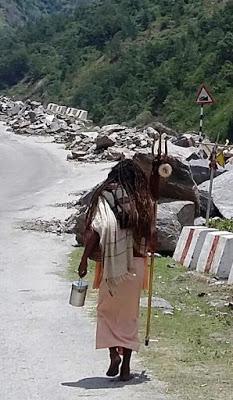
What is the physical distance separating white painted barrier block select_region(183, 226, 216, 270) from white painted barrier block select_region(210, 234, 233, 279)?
692mm

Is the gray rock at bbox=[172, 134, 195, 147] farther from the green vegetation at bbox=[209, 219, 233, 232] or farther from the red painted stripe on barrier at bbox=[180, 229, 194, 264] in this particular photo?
the red painted stripe on barrier at bbox=[180, 229, 194, 264]

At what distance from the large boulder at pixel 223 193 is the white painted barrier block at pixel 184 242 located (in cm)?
274

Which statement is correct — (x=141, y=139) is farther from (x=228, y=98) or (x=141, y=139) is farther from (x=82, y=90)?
(x=82, y=90)

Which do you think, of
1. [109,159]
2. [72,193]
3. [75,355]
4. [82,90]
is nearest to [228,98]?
[109,159]

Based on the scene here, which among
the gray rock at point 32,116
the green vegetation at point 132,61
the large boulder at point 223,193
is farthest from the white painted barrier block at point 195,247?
the gray rock at point 32,116

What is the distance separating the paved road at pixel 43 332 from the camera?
22.6 ft

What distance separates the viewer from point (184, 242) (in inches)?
511

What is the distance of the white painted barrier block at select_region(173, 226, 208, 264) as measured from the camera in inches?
500

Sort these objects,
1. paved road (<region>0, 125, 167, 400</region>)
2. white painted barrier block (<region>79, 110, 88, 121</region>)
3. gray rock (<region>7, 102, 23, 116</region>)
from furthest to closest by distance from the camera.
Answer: gray rock (<region>7, 102, 23, 116</region>)
white painted barrier block (<region>79, 110, 88, 121</region>)
paved road (<region>0, 125, 167, 400</region>)

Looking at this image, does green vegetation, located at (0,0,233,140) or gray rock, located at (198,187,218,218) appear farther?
green vegetation, located at (0,0,233,140)

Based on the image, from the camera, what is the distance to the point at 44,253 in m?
14.1

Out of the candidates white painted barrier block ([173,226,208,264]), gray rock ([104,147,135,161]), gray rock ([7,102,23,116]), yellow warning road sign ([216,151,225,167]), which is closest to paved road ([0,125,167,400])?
white painted barrier block ([173,226,208,264])

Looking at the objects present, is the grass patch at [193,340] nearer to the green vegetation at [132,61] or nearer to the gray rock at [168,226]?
the gray rock at [168,226]

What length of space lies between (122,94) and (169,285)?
5369cm
